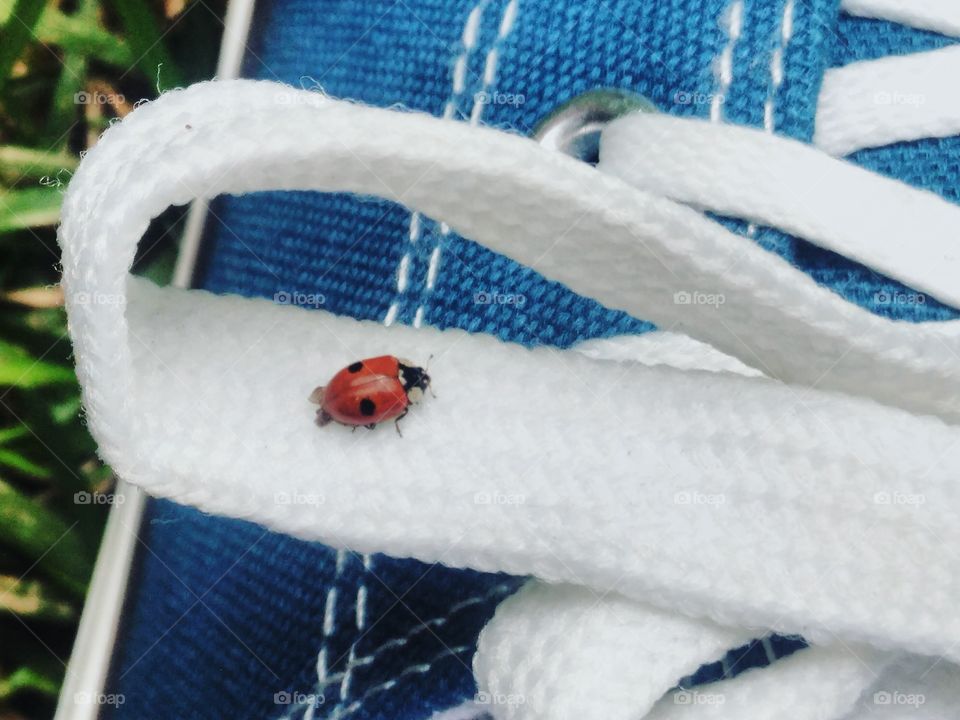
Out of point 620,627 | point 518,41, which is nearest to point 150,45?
point 518,41

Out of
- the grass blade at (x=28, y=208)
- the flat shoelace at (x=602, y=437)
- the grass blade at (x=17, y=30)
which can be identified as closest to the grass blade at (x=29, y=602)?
the grass blade at (x=28, y=208)

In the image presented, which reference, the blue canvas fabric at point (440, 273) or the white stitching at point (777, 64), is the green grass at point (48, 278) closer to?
the blue canvas fabric at point (440, 273)

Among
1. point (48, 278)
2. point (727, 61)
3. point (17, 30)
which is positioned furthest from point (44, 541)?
point (727, 61)

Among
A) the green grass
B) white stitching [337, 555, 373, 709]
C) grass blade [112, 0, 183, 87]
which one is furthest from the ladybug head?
grass blade [112, 0, 183, 87]

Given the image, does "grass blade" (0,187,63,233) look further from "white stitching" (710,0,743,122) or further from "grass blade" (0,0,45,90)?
"white stitching" (710,0,743,122)

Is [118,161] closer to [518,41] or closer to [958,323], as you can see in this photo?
[518,41]
